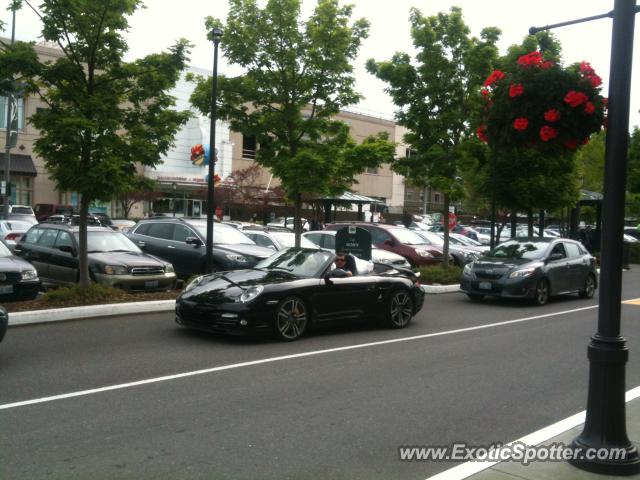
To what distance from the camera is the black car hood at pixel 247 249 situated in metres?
15.9

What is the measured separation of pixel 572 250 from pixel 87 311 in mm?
12080

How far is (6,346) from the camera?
895 centimetres

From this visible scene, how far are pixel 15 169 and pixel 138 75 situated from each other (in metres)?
34.5

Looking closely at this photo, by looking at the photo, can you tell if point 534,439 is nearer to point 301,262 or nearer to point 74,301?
point 301,262

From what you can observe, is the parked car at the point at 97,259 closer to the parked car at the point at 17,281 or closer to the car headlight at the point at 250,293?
the parked car at the point at 17,281

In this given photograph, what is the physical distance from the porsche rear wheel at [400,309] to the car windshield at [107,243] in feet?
20.2

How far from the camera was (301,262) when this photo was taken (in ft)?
35.4

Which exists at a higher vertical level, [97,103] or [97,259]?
[97,103]

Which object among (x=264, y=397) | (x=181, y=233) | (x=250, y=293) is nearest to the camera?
A: (x=264, y=397)

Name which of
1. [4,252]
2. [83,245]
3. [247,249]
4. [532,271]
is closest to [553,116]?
[83,245]

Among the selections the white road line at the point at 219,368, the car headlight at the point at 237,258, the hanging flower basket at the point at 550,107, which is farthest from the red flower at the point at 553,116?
the car headlight at the point at 237,258

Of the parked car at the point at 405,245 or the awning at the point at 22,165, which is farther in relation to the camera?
the awning at the point at 22,165

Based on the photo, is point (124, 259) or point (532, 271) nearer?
point (124, 259)

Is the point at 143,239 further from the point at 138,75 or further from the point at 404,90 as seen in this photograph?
the point at 404,90
